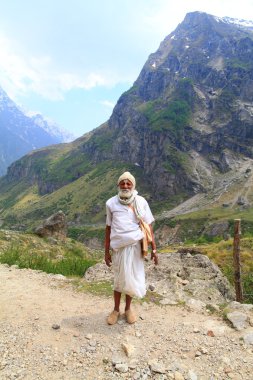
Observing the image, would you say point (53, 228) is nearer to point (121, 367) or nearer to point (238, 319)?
point (238, 319)

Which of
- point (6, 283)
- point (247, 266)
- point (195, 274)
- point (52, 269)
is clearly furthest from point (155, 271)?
point (247, 266)

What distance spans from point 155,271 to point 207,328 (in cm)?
557

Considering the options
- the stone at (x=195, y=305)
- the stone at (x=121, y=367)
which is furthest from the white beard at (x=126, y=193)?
the stone at (x=195, y=305)

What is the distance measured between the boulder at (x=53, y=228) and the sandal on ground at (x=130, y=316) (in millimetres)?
26315

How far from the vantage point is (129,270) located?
749 centimetres

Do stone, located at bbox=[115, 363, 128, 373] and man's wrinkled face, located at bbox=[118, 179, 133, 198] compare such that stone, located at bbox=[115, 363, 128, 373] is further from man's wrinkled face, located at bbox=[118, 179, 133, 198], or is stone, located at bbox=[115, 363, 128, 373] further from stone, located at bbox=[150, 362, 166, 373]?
man's wrinkled face, located at bbox=[118, 179, 133, 198]

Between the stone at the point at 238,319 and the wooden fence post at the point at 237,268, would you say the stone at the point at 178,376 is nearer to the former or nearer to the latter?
the stone at the point at 238,319

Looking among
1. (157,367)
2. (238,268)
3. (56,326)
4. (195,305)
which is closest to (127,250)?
(56,326)

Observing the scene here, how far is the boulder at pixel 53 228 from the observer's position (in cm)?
3373

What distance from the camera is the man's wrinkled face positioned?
7691 millimetres

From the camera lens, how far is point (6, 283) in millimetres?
10844

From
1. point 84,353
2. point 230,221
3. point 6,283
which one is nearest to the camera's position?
point 84,353

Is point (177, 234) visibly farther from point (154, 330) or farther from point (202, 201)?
point (154, 330)

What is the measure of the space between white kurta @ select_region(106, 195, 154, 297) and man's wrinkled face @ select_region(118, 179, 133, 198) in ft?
0.83
